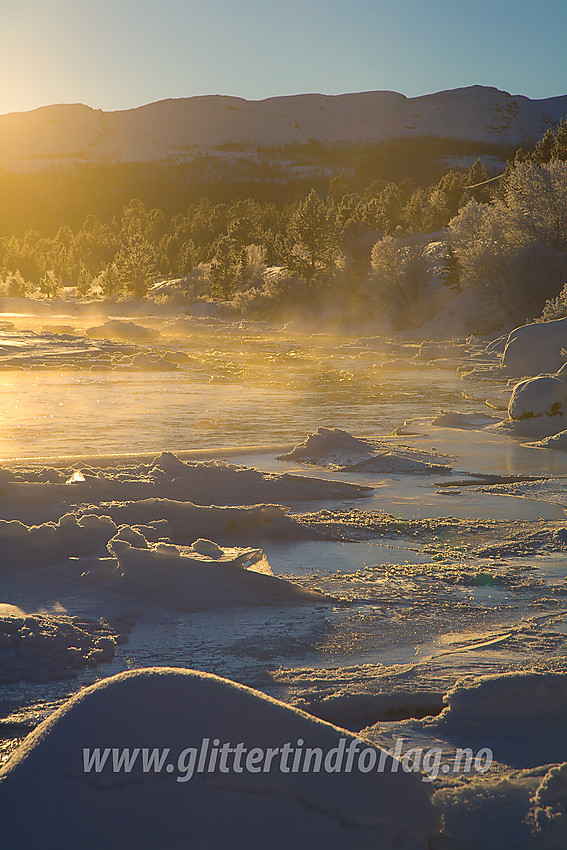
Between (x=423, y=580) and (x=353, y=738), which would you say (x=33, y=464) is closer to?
(x=423, y=580)

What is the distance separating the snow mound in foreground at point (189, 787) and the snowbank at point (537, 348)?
17.4m

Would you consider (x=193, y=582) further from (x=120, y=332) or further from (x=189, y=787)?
(x=120, y=332)

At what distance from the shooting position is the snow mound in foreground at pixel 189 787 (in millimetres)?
2023

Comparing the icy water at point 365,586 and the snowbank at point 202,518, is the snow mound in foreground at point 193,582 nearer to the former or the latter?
the icy water at point 365,586

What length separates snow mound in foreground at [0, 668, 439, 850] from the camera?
6.64 ft

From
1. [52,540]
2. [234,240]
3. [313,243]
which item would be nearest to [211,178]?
[234,240]

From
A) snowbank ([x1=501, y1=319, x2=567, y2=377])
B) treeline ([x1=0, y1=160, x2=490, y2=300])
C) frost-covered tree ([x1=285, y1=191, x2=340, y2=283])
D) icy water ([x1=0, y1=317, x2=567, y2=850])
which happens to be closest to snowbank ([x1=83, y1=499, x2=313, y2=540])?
icy water ([x1=0, y1=317, x2=567, y2=850])

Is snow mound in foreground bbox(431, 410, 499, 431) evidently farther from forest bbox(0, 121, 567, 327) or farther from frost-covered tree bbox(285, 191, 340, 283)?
frost-covered tree bbox(285, 191, 340, 283)

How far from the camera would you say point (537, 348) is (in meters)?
18.8

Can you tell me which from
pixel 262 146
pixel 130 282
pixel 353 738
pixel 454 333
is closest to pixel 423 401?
pixel 353 738

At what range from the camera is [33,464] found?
316 inches

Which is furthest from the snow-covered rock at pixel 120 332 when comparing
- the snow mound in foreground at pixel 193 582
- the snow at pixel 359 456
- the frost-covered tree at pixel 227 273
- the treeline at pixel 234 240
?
the snow mound in foreground at pixel 193 582

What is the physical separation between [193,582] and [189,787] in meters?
2.21

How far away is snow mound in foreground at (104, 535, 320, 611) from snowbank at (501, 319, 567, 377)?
51.0 ft
